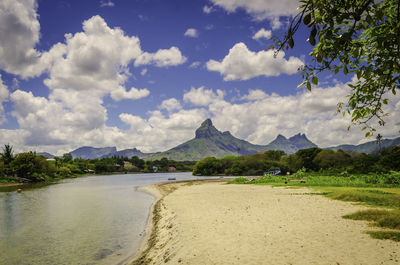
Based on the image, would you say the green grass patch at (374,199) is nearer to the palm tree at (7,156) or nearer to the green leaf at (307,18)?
the green leaf at (307,18)

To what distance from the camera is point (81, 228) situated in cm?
1833

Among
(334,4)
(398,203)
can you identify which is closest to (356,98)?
(334,4)

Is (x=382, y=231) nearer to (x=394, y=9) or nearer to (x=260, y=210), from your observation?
(x=260, y=210)

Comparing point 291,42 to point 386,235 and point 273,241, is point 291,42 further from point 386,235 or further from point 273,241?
point 386,235

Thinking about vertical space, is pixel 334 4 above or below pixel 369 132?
above

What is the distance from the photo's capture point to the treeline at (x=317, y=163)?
46.3m

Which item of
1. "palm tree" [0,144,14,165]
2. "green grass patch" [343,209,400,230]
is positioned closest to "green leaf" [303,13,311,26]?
"green grass patch" [343,209,400,230]

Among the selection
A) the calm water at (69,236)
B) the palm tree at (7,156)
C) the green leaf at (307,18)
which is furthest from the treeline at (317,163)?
the palm tree at (7,156)

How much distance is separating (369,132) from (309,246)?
5492 mm

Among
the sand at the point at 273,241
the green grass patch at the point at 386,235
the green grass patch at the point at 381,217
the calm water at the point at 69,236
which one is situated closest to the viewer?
the sand at the point at 273,241

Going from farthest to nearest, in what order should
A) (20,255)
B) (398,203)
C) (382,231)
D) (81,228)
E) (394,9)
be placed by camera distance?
(81,228)
(398,203)
(20,255)
(382,231)
(394,9)

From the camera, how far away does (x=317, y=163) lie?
3337 inches

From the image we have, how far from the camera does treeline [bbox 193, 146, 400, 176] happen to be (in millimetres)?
46303

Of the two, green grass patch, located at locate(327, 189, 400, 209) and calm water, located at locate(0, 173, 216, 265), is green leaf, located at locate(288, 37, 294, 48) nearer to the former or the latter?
calm water, located at locate(0, 173, 216, 265)
